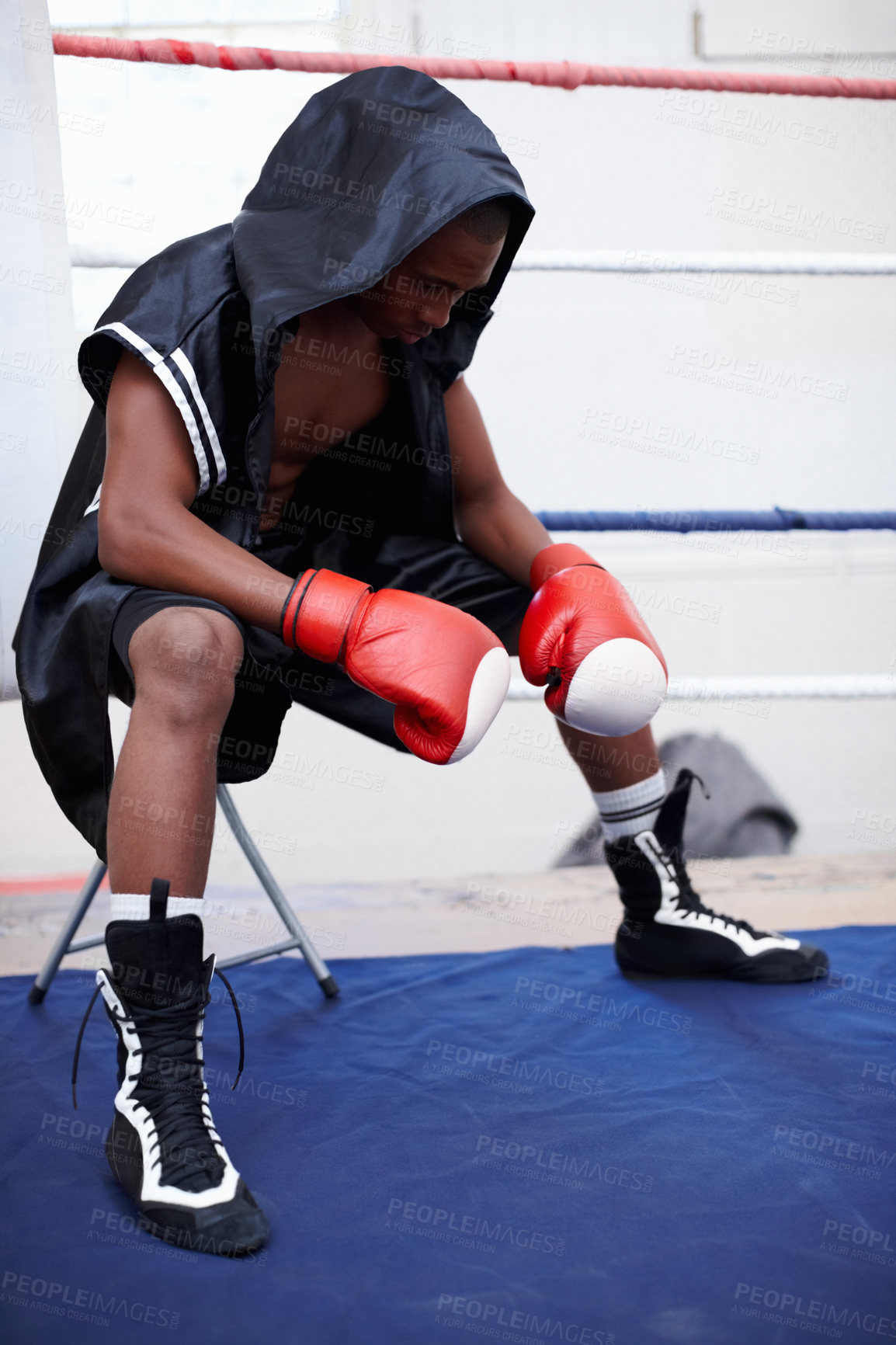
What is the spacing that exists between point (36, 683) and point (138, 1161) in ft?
1.51

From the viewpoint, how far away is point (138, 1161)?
2.66 ft

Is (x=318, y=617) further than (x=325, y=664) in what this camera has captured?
No

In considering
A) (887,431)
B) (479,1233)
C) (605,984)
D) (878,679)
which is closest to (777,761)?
(887,431)

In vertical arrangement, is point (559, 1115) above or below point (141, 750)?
below

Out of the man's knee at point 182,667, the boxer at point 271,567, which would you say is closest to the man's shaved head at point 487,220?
the boxer at point 271,567

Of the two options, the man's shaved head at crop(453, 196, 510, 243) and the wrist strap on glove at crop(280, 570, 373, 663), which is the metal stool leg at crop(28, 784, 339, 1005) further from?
the man's shaved head at crop(453, 196, 510, 243)

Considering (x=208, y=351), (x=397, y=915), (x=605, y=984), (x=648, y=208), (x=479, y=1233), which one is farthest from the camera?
(x=648, y=208)

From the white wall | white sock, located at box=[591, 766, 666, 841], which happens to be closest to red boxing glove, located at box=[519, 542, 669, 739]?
white sock, located at box=[591, 766, 666, 841]

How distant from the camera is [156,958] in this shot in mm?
818

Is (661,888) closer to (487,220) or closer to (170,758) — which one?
(170,758)

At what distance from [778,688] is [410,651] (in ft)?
2.33

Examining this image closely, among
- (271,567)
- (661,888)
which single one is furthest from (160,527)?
(661,888)

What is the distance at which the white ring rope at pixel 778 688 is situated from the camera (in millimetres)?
1386

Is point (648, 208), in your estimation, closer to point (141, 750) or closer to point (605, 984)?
point (605, 984)
